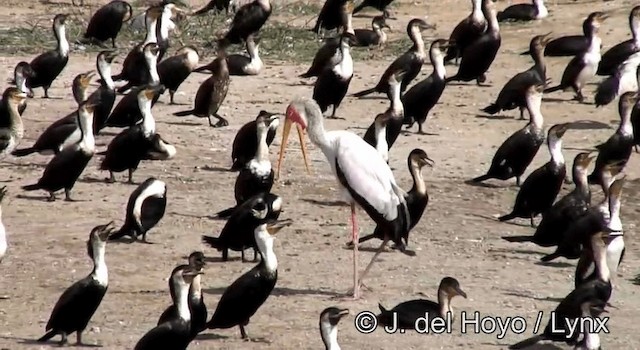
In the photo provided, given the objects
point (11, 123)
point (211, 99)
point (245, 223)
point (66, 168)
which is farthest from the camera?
point (211, 99)

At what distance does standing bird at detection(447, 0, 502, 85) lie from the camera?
23094 millimetres

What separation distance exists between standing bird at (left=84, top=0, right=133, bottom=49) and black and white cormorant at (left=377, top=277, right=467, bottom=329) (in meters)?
10.9

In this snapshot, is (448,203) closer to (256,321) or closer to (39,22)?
(256,321)

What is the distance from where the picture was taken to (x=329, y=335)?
12812 millimetres

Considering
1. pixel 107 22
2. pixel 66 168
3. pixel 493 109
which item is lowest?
pixel 493 109

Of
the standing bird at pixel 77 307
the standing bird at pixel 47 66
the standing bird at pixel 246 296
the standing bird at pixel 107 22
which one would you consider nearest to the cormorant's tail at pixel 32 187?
the standing bird at pixel 47 66

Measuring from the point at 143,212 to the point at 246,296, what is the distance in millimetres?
2946

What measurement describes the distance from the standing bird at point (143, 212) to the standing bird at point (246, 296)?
2424mm

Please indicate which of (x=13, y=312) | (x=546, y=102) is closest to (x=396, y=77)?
(x=546, y=102)

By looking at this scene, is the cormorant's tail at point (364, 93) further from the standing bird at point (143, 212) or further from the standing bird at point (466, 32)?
the standing bird at point (143, 212)

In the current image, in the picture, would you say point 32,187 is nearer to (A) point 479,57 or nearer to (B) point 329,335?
(B) point 329,335

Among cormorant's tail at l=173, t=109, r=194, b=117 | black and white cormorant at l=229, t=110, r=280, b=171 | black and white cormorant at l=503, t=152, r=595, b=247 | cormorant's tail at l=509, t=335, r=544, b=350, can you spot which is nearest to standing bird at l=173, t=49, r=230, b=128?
cormorant's tail at l=173, t=109, r=194, b=117

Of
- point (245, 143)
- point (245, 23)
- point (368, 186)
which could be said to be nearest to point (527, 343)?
point (368, 186)

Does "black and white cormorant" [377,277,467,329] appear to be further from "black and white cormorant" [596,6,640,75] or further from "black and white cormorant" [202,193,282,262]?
"black and white cormorant" [596,6,640,75]
